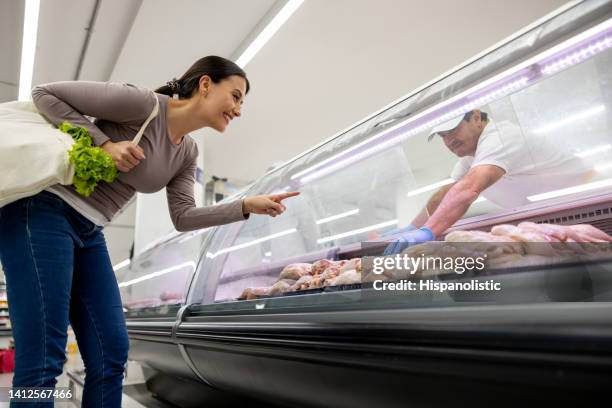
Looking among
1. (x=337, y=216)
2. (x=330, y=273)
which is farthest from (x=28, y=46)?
(x=330, y=273)

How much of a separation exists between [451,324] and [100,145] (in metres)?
1.11

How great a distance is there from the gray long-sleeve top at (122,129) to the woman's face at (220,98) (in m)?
0.14

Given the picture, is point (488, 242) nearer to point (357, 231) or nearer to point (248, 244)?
point (357, 231)

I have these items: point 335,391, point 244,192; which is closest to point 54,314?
point 335,391

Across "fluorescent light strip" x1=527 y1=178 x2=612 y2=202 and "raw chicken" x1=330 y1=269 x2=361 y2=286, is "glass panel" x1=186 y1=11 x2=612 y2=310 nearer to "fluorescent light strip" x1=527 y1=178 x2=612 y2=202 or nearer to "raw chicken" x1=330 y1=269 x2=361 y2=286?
"fluorescent light strip" x1=527 y1=178 x2=612 y2=202

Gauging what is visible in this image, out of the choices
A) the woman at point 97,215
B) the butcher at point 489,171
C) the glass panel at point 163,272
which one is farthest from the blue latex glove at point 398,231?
the glass panel at point 163,272

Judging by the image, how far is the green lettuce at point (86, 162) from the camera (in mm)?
1195

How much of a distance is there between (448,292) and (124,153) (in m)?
1.00

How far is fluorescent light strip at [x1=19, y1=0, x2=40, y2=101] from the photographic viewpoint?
12.6 ft

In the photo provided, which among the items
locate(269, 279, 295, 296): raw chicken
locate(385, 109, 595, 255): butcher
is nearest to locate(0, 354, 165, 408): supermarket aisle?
locate(269, 279, 295, 296): raw chicken

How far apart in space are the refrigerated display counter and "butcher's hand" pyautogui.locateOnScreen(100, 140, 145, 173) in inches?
27.1

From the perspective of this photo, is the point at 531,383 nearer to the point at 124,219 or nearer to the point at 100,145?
the point at 100,145

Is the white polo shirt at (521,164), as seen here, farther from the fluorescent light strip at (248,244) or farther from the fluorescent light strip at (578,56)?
the fluorescent light strip at (248,244)

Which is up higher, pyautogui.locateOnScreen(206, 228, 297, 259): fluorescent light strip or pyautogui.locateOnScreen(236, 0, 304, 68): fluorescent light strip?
pyautogui.locateOnScreen(236, 0, 304, 68): fluorescent light strip
